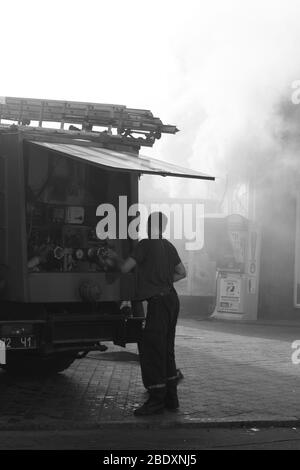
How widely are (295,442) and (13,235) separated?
276 cm

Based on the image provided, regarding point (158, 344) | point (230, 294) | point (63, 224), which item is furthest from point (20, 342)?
point (230, 294)

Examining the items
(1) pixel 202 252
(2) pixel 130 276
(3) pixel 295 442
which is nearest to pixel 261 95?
(1) pixel 202 252

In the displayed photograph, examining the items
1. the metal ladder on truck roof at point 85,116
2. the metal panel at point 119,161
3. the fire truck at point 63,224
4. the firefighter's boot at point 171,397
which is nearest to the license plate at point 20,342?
the fire truck at point 63,224

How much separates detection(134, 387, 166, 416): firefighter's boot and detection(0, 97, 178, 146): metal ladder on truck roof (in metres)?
2.60

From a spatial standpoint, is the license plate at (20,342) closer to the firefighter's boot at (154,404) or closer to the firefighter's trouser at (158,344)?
the firefighter's trouser at (158,344)

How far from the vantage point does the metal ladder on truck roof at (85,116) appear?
7309 millimetres

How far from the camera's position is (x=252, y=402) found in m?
6.35

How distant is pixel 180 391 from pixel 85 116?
2.88 metres

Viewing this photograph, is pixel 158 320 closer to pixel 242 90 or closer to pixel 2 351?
pixel 2 351

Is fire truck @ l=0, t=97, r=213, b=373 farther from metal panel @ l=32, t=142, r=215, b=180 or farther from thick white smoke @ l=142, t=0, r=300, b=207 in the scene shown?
thick white smoke @ l=142, t=0, r=300, b=207

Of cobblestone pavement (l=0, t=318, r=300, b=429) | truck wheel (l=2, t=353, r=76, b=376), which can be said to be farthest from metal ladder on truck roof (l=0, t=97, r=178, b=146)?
cobblestone pavement (l=0, t=318, r=300, b=429)

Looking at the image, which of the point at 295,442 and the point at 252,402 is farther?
the point at 252,402

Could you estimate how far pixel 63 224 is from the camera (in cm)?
673
